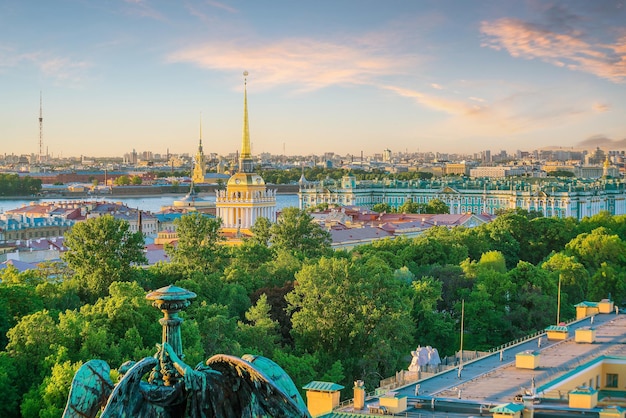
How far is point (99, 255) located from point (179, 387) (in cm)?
2239

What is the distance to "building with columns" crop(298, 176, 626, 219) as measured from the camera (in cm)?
9344

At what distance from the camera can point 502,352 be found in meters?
21.7

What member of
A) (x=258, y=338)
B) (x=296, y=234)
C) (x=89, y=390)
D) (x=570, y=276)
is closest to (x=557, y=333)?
(x=258, y=338)

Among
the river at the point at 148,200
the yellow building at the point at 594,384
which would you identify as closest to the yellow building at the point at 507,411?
the yellow building at the point at 594,384

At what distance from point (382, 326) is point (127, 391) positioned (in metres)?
19.5

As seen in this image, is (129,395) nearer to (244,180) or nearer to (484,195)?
(244,180)

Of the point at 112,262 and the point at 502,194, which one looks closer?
the point at 112,262

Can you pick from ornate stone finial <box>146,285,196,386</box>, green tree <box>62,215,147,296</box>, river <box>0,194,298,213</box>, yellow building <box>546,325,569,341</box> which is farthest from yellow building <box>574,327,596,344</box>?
river <box>0,194,298,213</box>

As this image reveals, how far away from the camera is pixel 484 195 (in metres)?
101

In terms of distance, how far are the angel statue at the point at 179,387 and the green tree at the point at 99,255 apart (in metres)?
21.5

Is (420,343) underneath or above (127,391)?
underneath

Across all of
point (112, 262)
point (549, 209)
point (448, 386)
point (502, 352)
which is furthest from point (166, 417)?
point (549, 209)

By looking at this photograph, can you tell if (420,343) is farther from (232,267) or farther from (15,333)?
(15,333)

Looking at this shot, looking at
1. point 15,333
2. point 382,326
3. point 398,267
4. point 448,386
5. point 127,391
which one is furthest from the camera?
point 398,267
